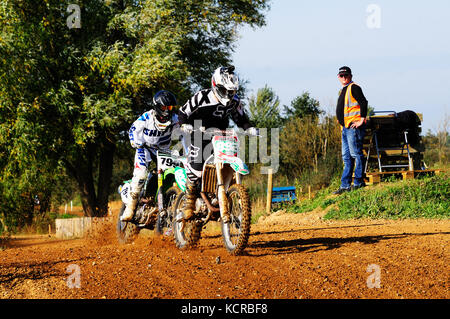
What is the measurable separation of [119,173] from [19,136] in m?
31.7

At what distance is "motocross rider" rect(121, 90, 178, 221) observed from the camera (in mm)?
7910

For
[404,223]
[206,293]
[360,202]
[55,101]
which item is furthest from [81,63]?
[206,293]

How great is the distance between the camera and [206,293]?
448cm

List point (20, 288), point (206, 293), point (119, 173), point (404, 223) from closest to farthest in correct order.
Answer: point (206, 293), point (20, 288), point (404, 223), point (119, 173)

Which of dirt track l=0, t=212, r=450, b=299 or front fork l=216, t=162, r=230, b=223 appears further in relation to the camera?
front fork l=216, t=162, r=230, b=223

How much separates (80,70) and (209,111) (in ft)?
36.8

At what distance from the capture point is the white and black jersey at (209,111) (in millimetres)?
6684

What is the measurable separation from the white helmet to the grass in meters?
5.62

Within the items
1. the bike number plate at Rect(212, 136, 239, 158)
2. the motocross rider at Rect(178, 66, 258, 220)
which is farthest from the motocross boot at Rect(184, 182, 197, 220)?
the bike number plate at Rect(212, 136, 239, 158)

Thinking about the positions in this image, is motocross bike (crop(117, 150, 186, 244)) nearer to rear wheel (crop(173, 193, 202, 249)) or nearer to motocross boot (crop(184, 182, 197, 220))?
rear wheel (crop(173, 193, 202, 249))

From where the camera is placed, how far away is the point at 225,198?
6.18 metres

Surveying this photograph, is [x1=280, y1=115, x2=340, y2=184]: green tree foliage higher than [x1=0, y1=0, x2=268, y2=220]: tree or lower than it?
lower

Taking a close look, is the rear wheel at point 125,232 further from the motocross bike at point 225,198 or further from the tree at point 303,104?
the tree at point 303,104

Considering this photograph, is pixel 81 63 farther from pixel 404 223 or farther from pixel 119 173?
pixel 119 173
